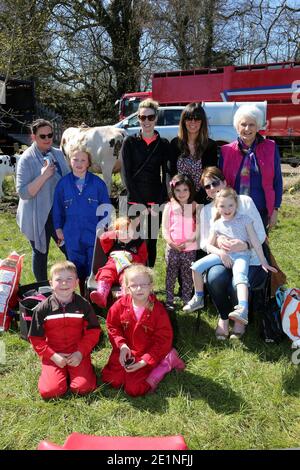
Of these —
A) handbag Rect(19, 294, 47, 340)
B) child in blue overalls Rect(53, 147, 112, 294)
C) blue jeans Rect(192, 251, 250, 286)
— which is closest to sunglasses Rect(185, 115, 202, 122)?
child in blue overalls Rect(53, 147, 112, 294)

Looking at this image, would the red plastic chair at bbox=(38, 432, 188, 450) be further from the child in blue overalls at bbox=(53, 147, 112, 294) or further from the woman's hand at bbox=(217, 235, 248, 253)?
the child in blue overalls at bbox=(53, 147, 112, 294)

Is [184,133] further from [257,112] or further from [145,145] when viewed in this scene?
[257,112]

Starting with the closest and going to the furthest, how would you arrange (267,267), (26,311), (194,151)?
(267,267), (26,311), (194,151)

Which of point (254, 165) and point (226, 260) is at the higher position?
point (254, 165)

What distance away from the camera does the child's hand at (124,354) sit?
296 centimetres

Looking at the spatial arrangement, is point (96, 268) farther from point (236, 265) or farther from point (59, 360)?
point (236, 265)

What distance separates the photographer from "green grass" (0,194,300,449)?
2.56 meters

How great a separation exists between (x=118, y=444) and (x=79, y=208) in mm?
2196

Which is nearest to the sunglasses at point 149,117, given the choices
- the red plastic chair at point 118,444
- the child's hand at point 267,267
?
the child's hand at point 267,267

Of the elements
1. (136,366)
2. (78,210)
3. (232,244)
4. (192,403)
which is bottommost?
(192,403)

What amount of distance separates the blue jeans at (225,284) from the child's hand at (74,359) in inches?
45.3

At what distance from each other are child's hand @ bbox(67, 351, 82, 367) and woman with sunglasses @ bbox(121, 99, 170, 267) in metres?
1.42

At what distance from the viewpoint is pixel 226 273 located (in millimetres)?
3518

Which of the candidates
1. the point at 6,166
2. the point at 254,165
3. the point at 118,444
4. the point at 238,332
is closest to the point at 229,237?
the point at 254,165
